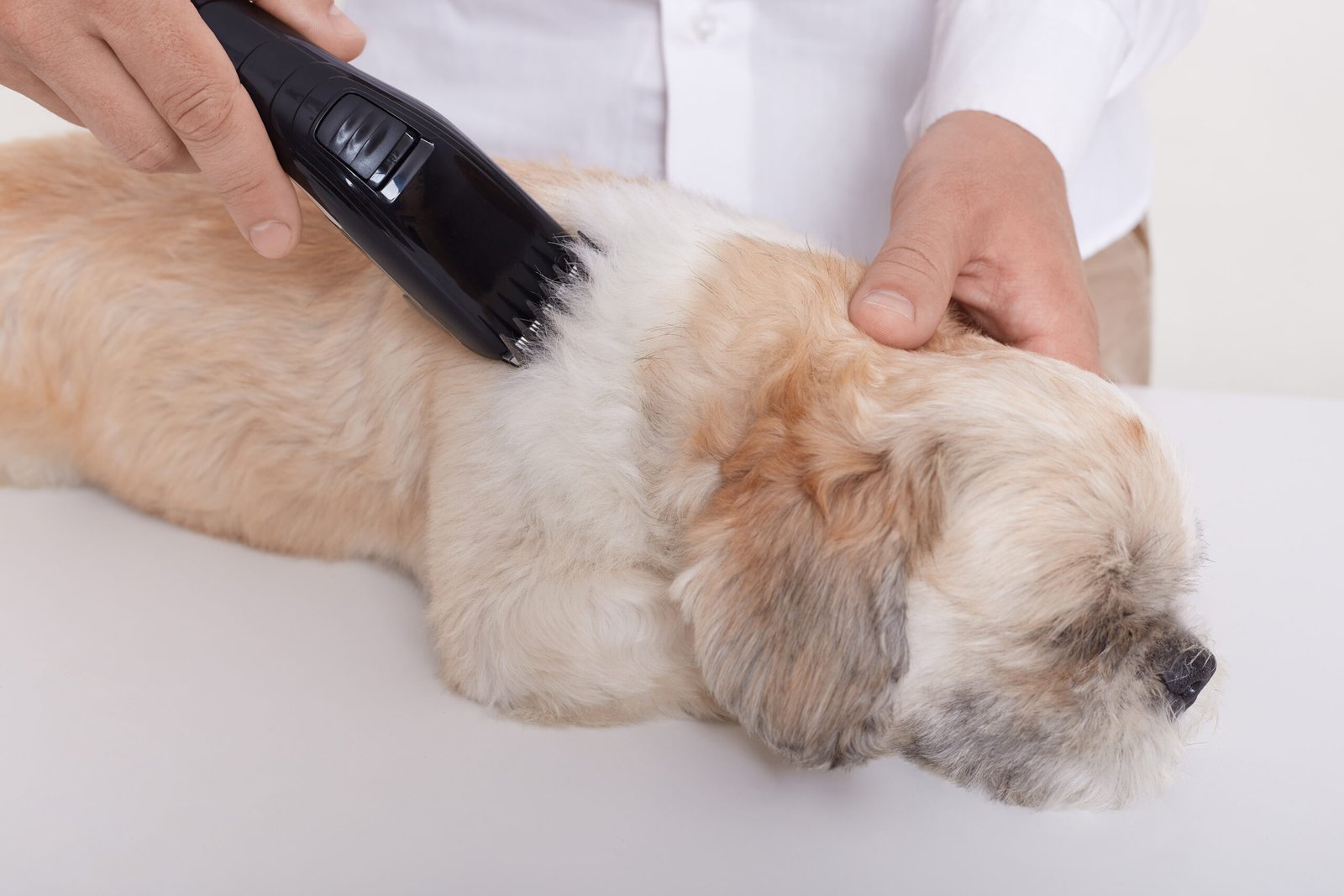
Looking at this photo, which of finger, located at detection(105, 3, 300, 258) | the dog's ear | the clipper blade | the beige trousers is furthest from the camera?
the beige trousers

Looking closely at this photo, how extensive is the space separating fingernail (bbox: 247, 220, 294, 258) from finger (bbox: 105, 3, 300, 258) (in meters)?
0.04

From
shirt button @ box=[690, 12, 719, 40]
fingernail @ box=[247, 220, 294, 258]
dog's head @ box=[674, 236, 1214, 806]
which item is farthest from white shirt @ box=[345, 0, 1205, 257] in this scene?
dog's head @ box=[674, 236, 1214, 806]

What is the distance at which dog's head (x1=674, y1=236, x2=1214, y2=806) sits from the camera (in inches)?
43.5

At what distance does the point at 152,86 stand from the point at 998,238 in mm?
1144

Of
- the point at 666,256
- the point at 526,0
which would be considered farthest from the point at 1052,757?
the point at 526,0

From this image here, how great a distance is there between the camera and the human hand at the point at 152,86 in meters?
1.21

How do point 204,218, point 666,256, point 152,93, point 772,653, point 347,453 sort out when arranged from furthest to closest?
point 204,218 → point 347,453 → point 666,256 → point 152,93 → point 772,653

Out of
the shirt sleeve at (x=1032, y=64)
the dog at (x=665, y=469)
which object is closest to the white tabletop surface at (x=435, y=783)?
the dog at (x=665, y=469)

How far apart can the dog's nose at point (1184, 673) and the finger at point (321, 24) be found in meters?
1.28

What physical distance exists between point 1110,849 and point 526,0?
5.80 ft

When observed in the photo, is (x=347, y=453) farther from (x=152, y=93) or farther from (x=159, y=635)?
(x=152, y=93)

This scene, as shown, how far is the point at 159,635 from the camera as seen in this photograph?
1431 mm

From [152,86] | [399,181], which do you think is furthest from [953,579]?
[152,86]

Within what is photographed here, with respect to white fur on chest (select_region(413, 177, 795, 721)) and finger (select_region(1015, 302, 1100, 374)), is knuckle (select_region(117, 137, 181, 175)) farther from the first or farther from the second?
finger (select_region(1015, 302, 1100, 374))
